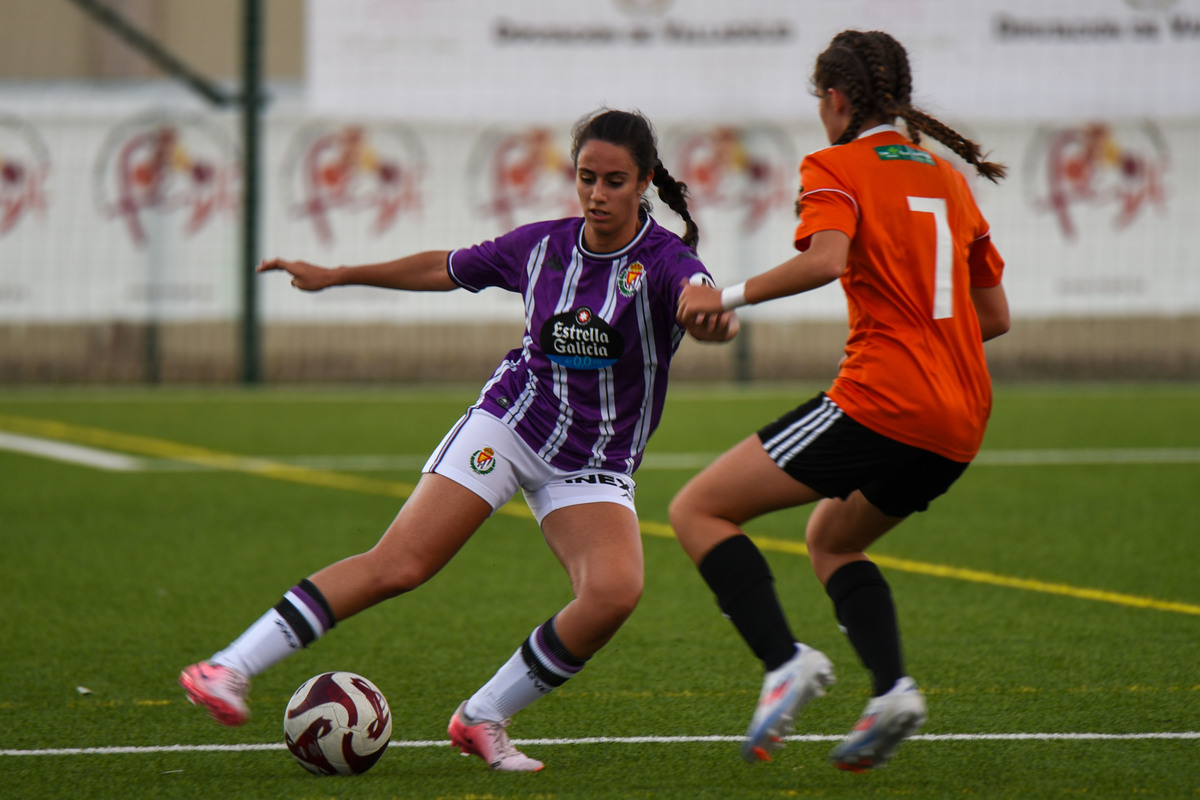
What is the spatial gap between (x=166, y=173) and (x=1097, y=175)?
8.79m

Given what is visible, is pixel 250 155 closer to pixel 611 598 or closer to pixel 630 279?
pixel 630 279

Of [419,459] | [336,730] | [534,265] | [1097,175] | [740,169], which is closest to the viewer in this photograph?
[336,730]

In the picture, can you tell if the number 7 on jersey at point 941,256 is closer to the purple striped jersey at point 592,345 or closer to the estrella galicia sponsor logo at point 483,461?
the purple striped jersey at point 592,345

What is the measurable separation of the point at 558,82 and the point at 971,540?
8273mm

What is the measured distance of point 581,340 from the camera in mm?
3469

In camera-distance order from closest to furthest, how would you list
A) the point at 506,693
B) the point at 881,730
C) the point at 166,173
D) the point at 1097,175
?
the point at 881,730, the point at 506,693, the point at 166,173, the point at 1097,175

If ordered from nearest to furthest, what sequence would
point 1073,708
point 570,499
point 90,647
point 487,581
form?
point 570,499, point 1073,708, point 90,647, point 487,581

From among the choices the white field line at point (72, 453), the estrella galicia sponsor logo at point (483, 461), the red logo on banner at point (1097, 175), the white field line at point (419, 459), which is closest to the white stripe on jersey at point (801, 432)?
the estrella galicia sponsor logo at point (483, 461)

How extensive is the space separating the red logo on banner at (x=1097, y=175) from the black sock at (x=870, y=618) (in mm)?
11170

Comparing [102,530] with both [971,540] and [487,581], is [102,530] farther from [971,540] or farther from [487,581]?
[971,540]

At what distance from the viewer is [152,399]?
13.0m

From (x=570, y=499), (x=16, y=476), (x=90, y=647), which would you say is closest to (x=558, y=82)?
(x=16, y=476)

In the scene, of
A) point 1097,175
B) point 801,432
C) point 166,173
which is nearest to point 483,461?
point 801,432

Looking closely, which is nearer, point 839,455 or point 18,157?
point 839,455
